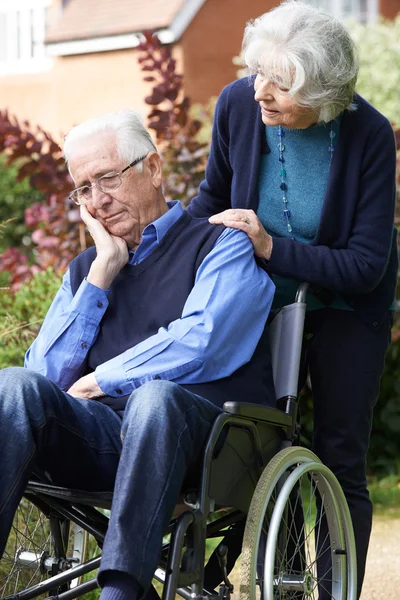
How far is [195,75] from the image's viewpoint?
48.5 ft

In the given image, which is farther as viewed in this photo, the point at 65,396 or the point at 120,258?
the point at 120,258

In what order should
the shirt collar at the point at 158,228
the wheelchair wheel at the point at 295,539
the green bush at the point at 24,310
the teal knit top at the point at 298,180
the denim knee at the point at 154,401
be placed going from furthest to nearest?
the green bush at the point at 24,310 → the teal knit top at the point at 298,180 → the shirt collar at the point at 158,228 → the wheelchair wheel at the point at 295,539 → the denim knee at the point at 154,401

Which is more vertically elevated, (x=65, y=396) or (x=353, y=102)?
(x=353, y=102)

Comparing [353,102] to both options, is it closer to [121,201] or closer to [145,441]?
[121,201]

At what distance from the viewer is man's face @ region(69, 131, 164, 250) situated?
3.54 meters

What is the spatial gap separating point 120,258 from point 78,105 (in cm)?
1289

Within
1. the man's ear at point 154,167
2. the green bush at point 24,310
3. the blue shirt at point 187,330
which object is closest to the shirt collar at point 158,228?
the blue shirt at point 187,330

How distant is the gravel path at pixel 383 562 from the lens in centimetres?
467

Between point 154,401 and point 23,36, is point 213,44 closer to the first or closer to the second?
point 23,36

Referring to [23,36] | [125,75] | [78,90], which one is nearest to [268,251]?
[125,75]

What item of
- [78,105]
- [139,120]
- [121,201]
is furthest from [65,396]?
[78,105]

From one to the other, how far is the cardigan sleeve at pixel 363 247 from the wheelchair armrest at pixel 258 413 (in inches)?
17.8

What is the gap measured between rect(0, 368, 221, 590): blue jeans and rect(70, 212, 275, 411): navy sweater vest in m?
0.20

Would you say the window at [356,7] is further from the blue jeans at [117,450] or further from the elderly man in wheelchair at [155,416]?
the blue jeans at [117,450]
